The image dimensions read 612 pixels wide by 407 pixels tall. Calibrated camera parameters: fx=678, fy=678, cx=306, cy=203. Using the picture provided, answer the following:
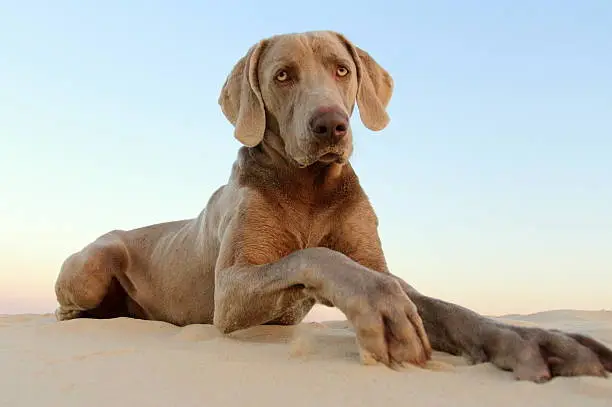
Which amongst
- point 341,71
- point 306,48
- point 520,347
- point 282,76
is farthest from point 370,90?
A: point 520,347

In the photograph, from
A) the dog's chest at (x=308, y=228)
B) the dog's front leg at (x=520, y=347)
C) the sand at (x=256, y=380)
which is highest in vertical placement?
the dog's chest at (x=308, y=228)

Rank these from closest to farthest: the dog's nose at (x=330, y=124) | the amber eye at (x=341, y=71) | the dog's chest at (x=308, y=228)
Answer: the dog's nose at (x=330, y=124) < the dog's chest at (x=308, y=228) < the amber eye at (x=341, y=71)

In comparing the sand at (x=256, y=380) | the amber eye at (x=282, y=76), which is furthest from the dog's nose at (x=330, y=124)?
the sand at (x=256, y=380)

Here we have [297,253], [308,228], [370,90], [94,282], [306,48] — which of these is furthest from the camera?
[94,282]

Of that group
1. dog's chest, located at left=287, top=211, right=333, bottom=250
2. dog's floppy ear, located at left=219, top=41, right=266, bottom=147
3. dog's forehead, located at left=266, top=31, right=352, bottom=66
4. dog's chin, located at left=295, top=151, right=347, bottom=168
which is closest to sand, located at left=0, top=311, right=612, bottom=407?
dog's chest, located at left=287, top=211, right=333, bottom=250

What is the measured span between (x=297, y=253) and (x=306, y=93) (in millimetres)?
1213

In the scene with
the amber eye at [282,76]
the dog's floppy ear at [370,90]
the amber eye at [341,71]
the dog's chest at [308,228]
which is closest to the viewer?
the dog's chest at [308,228]

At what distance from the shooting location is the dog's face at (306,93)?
417 cm

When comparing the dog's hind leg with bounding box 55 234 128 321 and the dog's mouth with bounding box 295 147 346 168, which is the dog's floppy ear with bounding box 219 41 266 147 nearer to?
the dog's mouth with bounding box 295 147 346 168

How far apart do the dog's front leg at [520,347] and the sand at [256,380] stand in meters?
0.09

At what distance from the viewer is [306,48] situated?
15.5ft

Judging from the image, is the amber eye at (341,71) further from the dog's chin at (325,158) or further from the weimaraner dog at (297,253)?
the dog's chin at (325,158)

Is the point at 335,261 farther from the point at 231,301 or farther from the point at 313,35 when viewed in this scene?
the point at 313,35

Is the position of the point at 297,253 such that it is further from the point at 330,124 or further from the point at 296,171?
the point at 296,171
